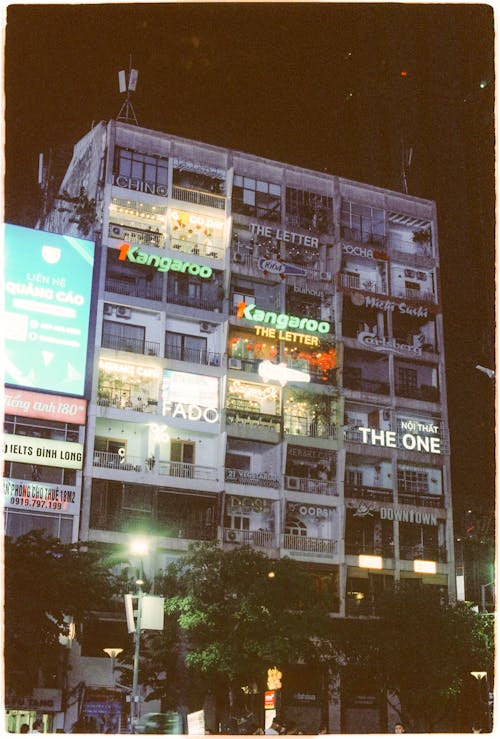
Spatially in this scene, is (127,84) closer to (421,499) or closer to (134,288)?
(134,288)

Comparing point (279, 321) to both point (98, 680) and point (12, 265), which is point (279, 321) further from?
point (98, 680)

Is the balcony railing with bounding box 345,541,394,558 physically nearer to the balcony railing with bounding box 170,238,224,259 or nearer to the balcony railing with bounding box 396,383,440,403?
the balcony railing with bounding box 396,383,440,403

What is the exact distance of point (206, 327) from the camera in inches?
1895

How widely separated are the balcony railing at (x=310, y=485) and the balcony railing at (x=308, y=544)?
2.55 metres

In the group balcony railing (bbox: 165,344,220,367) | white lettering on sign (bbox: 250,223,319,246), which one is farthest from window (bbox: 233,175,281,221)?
balcony railing (bbox: 165,344,220,367)

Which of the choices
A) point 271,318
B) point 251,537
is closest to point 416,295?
point 271,318

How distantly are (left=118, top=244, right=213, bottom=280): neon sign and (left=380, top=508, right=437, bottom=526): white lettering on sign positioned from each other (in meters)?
15.8

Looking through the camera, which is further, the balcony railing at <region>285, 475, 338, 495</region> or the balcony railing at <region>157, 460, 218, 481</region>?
the balcony railing at <region>285, 475, 338, 495</region>

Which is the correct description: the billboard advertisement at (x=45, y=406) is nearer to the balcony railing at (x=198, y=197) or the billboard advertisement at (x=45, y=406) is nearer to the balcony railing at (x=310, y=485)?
the balcony railing at (x=310, y=485)

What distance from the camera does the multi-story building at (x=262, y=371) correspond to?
44.1 meters

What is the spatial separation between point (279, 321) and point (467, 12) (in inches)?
1178

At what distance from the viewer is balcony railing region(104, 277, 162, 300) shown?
46.5 m

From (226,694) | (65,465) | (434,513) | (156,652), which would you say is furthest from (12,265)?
(434,513)

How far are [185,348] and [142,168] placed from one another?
10164mm
